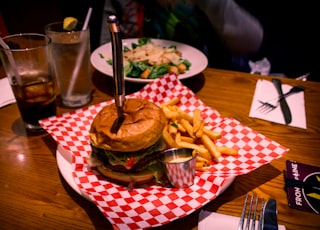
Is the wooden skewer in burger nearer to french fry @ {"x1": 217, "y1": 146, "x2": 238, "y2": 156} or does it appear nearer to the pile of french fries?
the pile of french fries

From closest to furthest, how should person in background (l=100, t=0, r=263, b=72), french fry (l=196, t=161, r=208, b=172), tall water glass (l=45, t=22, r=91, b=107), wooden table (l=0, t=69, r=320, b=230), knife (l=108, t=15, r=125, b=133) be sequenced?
knife (l=108, t=15, r=125, b=133)
wooden table (l=0, t=69, r=320, b=230)
french fry (l=196, t=161, r=208, b=172)
tall water glass (l=45, t=22, r=91, b=107)
person in background (l=100, t=0, r=263, b=72)

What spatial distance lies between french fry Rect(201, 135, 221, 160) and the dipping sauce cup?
14 cm

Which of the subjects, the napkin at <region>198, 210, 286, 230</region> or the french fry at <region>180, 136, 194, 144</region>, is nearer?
the napkin at <region>198, 210, 286, 230</region>

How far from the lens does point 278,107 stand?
1945mm

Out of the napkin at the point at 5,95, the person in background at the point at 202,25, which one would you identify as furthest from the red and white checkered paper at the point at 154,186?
the person in background at the point at 202,25

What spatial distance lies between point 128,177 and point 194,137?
1.47ft

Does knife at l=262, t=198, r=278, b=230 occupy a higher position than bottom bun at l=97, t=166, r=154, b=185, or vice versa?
bottom bun at l=97, t=166, r=154, b=185

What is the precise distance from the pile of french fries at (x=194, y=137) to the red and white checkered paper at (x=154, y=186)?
52 millimetres

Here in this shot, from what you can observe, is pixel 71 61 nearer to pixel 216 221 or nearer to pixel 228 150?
pixel 228 150

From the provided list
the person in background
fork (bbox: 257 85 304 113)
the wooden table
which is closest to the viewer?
the wooden table

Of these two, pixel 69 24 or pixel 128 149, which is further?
pixel 69 24

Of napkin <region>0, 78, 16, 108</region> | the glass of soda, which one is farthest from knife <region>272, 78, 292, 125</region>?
napkin <region>0, 78, 16, 108</region>

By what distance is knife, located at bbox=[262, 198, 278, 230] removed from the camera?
41.7 inches

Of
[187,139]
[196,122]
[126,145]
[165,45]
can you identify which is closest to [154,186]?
[126,145]
